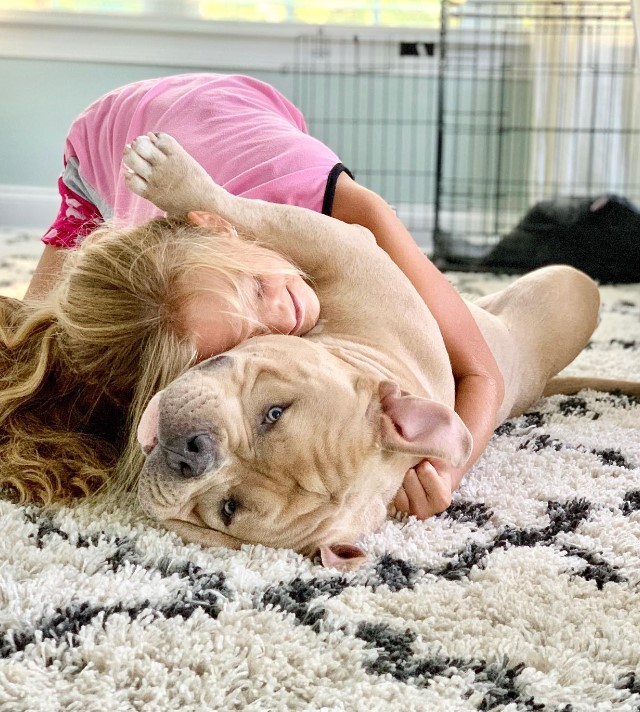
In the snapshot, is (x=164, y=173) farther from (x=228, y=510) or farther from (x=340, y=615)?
(x=340, y=615)

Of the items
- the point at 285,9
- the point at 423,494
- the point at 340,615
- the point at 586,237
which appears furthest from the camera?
the point at 285,9

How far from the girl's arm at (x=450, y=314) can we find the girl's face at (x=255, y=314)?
0.28 metres

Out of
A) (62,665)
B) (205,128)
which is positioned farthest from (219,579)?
(205,128)

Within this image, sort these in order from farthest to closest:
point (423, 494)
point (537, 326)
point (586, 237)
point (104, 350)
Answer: point (586, 237) → point (537, 326) → point (104, 350) → point (423, 494)

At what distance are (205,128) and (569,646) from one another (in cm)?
110

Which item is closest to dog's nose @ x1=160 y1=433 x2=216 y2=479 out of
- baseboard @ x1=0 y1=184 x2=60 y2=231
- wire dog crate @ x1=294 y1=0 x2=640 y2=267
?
wire dog crate @ x1=294 y1=0 x2=640 y2=267

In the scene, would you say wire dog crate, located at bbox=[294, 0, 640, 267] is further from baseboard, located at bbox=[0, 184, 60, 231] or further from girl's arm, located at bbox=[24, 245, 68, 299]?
girl's arm, located at bbox=[24, 245, 68, 299]

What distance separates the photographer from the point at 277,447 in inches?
38.6

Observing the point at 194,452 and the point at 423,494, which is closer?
the point at 194,452

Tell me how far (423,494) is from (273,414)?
231mm

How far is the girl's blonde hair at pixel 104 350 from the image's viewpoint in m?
1.15

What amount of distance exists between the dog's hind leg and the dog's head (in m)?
0.57

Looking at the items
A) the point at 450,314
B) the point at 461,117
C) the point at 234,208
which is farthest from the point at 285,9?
the point at 234,208

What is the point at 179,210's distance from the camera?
4.05 ft
